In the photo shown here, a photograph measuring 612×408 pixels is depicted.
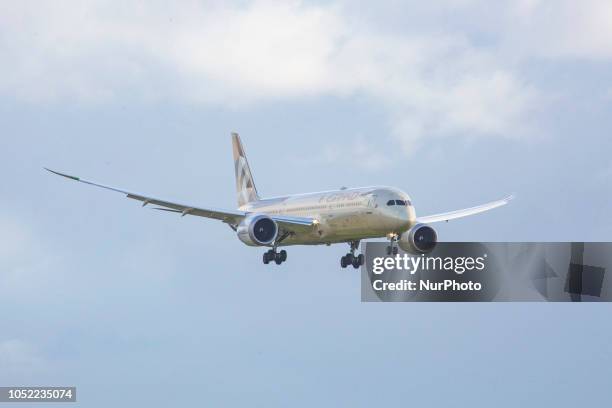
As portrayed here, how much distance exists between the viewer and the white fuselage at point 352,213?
129125 mm

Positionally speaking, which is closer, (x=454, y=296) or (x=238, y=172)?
(x=454, y=296)

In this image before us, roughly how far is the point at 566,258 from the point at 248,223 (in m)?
27.8

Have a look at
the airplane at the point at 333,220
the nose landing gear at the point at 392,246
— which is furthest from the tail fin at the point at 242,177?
the nose landing gear at the point at 392,246

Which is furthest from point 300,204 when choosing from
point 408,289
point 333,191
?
point 408,289

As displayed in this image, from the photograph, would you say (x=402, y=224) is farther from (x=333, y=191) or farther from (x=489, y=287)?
(x=489, y=287)

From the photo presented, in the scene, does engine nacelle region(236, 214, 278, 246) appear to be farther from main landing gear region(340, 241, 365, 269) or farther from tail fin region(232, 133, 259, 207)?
tail fin region(232, 133, 259, 207)

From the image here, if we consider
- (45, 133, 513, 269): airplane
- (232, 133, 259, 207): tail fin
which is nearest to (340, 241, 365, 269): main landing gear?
(45, 133, 513, 269): airplane

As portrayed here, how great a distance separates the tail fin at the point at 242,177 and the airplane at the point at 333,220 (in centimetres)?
1070

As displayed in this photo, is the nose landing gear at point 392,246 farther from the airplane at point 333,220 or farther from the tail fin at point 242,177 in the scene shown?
the tail fin at point 242,177

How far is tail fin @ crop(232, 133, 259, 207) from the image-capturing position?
6068 inches

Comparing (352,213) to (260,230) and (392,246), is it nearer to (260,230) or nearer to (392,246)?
(392,246)

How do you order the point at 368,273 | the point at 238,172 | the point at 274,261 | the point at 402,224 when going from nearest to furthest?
the point at 402,224
the point at 274,261
the point at 368,273
the point at 238,172

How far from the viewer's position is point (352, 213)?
131 metres

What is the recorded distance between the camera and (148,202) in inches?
5310
